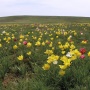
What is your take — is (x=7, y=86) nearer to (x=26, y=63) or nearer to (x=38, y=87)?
(x=38, y=87)

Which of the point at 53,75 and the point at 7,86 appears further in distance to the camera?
the point at 7,86

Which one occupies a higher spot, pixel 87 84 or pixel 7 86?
pixel 87 84

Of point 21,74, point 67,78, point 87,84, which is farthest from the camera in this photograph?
point 21,74

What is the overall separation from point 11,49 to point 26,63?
81.6 inches

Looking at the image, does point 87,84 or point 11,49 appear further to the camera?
point 11,49

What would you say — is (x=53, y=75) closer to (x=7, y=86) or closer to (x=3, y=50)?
(x=7, y=86)

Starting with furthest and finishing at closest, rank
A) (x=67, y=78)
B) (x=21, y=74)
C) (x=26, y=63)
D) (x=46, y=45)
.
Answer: (x=46, y=45), (x=26, y=63), (x=21, y=74), (x=67, y=78)

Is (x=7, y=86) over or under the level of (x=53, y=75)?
under

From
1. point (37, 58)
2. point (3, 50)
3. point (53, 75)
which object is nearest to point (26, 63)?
point (37, 58)

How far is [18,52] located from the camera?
30.9 feet

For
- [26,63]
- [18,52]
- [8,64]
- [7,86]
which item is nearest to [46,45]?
[18,52]

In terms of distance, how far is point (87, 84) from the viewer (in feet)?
17.4

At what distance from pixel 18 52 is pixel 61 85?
3.84m

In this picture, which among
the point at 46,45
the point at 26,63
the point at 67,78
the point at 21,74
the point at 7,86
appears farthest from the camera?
the point at 46,45
